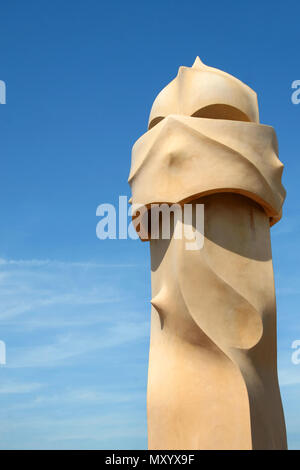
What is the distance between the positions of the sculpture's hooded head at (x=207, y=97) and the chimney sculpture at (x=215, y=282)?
3cm

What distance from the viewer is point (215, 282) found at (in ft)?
34.6

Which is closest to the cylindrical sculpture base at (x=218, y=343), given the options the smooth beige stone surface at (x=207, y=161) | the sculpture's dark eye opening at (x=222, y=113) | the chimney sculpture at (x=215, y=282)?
the chimney sculpture at (x=215, y=282)

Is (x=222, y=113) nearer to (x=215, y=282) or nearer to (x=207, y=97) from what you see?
(x=207, y=97)

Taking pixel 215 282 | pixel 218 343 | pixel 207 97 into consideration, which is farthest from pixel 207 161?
pixel 218 343

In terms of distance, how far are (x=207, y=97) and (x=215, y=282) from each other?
338cm

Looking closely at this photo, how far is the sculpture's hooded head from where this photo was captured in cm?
1142

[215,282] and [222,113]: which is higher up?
[222,113]

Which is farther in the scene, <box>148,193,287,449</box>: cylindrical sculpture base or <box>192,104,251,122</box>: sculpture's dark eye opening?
<box>192,104,251,122</box>: sculpture's dark eye opening

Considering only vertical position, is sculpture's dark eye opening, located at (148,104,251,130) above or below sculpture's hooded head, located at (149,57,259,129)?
below

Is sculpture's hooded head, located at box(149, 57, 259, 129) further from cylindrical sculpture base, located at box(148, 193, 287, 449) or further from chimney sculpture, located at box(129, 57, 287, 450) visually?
cylindrical sculpture base, located at box(148, 193, 287, 449)

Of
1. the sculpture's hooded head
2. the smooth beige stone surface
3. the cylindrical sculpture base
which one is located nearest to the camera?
the cylindrical sculpture base

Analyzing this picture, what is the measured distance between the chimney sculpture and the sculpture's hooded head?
0.03 metres

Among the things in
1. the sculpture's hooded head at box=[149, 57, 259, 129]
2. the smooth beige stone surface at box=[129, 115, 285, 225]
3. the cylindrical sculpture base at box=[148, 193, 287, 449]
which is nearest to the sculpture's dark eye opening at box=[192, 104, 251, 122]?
the sculpture's hooded head at box=[149, 57, 259, 129]
